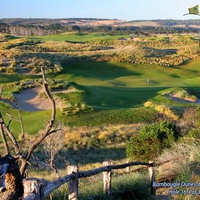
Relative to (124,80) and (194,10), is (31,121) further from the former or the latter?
(124,80)

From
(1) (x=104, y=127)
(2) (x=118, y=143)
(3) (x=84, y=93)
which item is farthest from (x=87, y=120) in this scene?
(3) (x=84, y=93)

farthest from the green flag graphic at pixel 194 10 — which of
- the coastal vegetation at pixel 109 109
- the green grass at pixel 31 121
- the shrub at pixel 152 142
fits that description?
the green grass at pixel 31 121

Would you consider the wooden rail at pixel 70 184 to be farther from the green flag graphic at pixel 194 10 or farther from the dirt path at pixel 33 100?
the dirt path at pixel 33 100

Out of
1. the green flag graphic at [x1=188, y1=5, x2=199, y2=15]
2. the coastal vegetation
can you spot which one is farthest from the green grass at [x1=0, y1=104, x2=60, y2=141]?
the green flag graphic at [x1=188, y1=5, x2=199, y2=15]

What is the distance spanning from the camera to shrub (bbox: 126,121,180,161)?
10.7m

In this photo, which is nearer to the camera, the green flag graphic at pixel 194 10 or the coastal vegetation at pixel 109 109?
the green flag graphic at pixel 194 10

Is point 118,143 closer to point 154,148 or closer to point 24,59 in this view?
point 154,148

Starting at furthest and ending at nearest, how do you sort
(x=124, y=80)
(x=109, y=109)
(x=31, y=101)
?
(x=124, y=80)
(x=31, y=101)
(x=109, y=109)

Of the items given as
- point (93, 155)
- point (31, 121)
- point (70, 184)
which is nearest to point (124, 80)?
point (31, 121)

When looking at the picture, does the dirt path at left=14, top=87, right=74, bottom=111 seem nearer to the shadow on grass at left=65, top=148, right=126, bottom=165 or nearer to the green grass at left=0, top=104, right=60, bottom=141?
the green grass at left=0, top=104, right=60, bottom=141

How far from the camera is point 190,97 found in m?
29.5

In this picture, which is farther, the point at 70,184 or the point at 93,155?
the point at 93,155

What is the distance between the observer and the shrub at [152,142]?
35.1ft

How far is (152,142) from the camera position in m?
11.0
